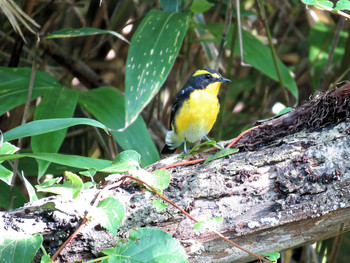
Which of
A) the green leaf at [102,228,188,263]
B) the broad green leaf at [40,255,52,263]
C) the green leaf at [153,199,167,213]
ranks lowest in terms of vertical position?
the broad green leaf at [40,255,52,263]

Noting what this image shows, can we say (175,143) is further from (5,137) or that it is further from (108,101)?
(5,137)

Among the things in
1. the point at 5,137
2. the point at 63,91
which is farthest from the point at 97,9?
the point at 5,137

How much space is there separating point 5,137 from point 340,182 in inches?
54.4

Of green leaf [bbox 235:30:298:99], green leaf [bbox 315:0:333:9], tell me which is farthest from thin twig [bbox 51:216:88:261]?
green leaf [bbox 235:30:298:99]

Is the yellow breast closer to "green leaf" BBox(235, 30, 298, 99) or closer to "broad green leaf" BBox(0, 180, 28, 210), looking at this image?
"green leaf" BBox(235, 30, 298, 99)

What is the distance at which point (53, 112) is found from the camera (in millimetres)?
3086

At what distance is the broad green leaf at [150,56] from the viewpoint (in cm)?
285

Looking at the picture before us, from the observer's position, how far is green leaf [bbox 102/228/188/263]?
1636mm

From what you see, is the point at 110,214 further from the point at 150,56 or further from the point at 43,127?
the point at 150,56

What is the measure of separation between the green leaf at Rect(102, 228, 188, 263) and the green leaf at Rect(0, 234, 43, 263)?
0.78 feet

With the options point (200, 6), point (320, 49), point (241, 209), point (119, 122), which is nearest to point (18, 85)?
point (119, 122)

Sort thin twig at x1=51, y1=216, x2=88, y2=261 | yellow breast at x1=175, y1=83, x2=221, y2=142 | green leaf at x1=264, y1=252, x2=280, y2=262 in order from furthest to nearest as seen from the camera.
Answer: yellow breast at x1=175, y1=83, x2=221, y2=142 → green leaf at x1=264, y1=252, x2=280, y2=262 → thin twig at x1=51, y1=216, x2=88, y2=261

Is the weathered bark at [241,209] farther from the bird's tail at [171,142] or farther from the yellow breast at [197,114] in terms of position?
the bird's tail at [171,142]

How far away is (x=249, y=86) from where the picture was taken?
212 inches
